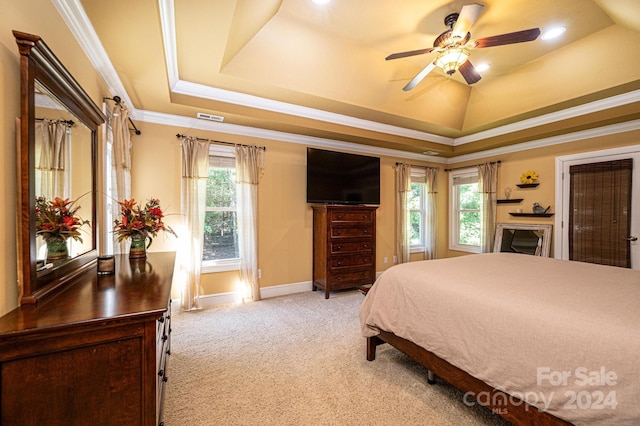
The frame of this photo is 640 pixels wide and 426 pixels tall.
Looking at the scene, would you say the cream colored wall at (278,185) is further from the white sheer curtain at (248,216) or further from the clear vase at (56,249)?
the clear vase at (56,249)

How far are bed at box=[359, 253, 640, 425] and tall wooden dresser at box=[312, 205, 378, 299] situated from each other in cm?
175

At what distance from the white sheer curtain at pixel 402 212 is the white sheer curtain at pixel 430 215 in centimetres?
61

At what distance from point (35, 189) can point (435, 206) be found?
226 inches

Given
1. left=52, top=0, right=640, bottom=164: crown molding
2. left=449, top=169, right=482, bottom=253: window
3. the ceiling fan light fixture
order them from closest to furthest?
1. left=52, top=0, right=640, bottom=164: crown molding
2. the ceiling fan light fixture
3. left=449, top=169, right=482, bottom=253: window

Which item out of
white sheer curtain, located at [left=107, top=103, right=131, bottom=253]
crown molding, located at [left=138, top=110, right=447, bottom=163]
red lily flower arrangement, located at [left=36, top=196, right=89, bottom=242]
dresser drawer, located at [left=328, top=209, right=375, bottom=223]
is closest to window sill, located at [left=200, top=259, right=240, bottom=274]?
white sheer curtain, located at [left=107, top=103, right=131, bottom=253]

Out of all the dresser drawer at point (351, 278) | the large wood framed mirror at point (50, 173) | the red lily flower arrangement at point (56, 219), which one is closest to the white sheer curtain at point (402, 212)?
the dresser drawer at point (351, 278)

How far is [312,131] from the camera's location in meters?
4.05

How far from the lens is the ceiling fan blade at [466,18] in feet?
6.64

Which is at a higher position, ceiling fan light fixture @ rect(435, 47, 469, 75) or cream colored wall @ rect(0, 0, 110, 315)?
ceiling fan light fixture @ rect(435, 47, 469, 75)

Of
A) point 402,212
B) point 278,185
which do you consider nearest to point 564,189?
point 402,212

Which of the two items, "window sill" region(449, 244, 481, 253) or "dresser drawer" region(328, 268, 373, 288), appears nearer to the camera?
"dresser drawer" region(328, 268, 373, 288)

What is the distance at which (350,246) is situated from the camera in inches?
166

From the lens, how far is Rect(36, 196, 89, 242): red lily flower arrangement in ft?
4.21

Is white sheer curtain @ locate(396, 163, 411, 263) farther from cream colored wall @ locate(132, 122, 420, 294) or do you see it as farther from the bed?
the bed
